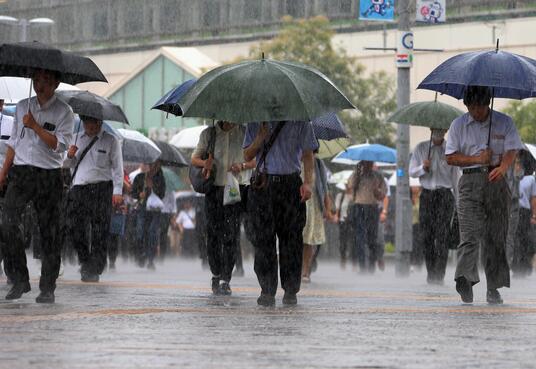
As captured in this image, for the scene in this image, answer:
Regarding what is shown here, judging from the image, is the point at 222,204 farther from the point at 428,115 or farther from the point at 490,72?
the point at 428,115

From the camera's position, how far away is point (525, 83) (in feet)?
43.3

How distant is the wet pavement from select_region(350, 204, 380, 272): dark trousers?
347 inches

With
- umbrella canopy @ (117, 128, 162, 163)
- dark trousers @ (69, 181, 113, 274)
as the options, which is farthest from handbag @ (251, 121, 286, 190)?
umbrella canopy @ (117, 128, 162, 163)

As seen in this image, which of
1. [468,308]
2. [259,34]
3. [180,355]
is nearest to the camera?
[180,355]

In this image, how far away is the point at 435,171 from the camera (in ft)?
60.1

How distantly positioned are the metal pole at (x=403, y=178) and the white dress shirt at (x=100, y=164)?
7.59 metres

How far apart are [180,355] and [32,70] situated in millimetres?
5178

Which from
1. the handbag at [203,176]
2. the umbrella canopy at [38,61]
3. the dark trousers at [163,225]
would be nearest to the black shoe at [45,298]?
the umbrella canopy at [38,61]

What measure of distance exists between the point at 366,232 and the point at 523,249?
7.38 feet

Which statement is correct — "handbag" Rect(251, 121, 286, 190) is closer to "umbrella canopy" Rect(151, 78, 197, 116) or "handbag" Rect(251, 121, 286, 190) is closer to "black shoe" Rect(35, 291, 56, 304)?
"black shoe" Rect(35, 291, 56, 304)

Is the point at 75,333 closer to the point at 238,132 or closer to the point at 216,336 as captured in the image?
the point at 216,336

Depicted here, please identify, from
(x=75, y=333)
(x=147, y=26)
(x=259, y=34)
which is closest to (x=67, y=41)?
(x=147, y=26)

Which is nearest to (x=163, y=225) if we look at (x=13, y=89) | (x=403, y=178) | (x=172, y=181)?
(x=172, y=181)

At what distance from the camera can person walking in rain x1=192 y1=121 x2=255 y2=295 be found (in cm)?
1450
